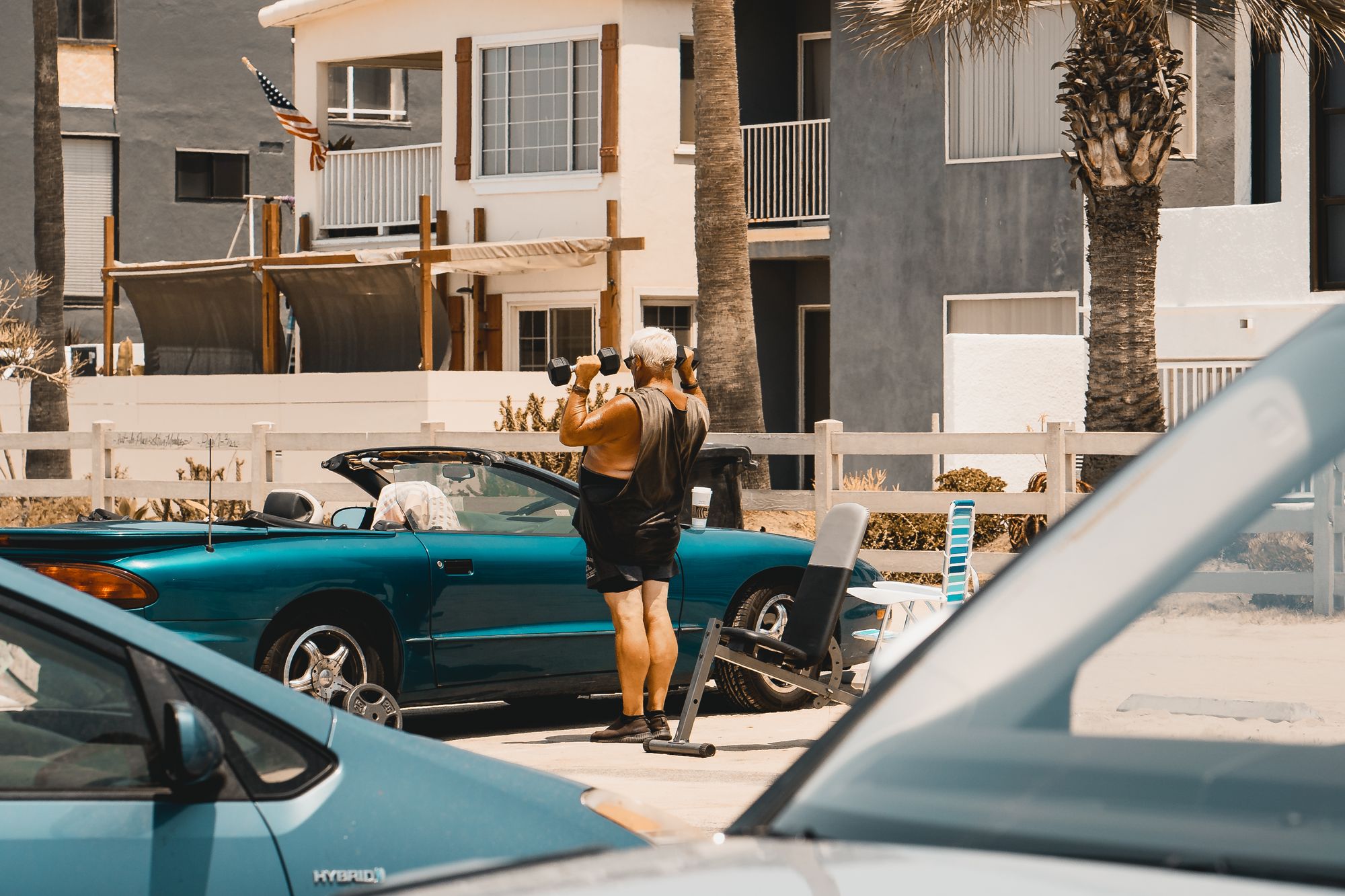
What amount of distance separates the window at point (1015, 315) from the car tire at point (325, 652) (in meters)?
14.1

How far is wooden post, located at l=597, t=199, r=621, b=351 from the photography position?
80.2 ft

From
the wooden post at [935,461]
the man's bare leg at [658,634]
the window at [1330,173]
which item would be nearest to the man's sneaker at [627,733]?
the man's bare leg at [658,634]

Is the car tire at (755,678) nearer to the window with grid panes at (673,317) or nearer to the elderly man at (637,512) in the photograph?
the elderly man at (637,512)

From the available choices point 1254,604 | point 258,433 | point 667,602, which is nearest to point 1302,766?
point 1254,604

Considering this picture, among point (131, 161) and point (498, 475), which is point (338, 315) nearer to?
point (131, 161)

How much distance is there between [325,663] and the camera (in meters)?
8.91

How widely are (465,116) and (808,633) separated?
724 inches

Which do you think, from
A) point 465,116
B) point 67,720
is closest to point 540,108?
point 465,116

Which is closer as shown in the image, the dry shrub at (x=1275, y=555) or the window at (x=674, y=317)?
the dry shrub at (x=1275, y=555)

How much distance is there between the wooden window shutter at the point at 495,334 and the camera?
2628 centimetres

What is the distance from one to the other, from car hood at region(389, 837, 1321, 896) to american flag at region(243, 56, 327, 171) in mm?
25996

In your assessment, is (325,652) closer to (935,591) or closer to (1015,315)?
(935,591)

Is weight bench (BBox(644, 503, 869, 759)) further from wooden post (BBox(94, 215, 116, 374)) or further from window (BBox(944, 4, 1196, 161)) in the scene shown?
wooden post (BBox(94, 215, 116, 374))

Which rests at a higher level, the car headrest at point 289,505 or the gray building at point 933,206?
the gray building at point 933,206
